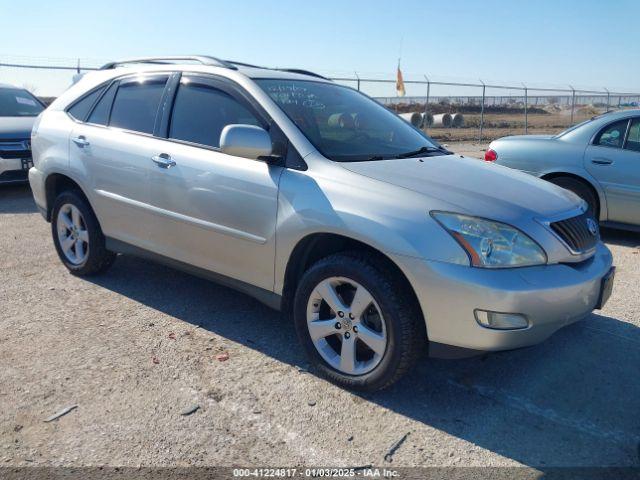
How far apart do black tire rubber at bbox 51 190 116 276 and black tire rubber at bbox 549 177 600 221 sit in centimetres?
492

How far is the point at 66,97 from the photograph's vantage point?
509cm

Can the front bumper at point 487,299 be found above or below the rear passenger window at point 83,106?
below

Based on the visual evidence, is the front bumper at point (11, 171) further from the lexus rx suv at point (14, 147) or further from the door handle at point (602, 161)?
the door handle at point (602, 161)

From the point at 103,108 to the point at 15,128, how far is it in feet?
16.3

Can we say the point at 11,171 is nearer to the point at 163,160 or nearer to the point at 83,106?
the point at 83,106

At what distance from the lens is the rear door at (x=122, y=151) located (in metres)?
4.20

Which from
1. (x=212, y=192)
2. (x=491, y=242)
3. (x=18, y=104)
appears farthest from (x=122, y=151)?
(x=18, y=104)

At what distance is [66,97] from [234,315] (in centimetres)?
247

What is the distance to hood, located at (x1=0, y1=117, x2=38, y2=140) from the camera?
28.1ft

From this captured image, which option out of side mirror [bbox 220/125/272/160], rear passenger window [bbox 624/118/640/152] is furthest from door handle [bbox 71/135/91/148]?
rear passenger window [bbox 624/118/640/152]

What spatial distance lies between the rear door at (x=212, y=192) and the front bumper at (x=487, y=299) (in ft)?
3.19

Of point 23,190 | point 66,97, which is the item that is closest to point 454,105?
point 23,190

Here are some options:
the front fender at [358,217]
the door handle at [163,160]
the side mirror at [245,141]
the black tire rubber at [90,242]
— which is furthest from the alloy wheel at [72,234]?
the front fender at [358,217]

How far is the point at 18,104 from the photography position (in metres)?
10.0
